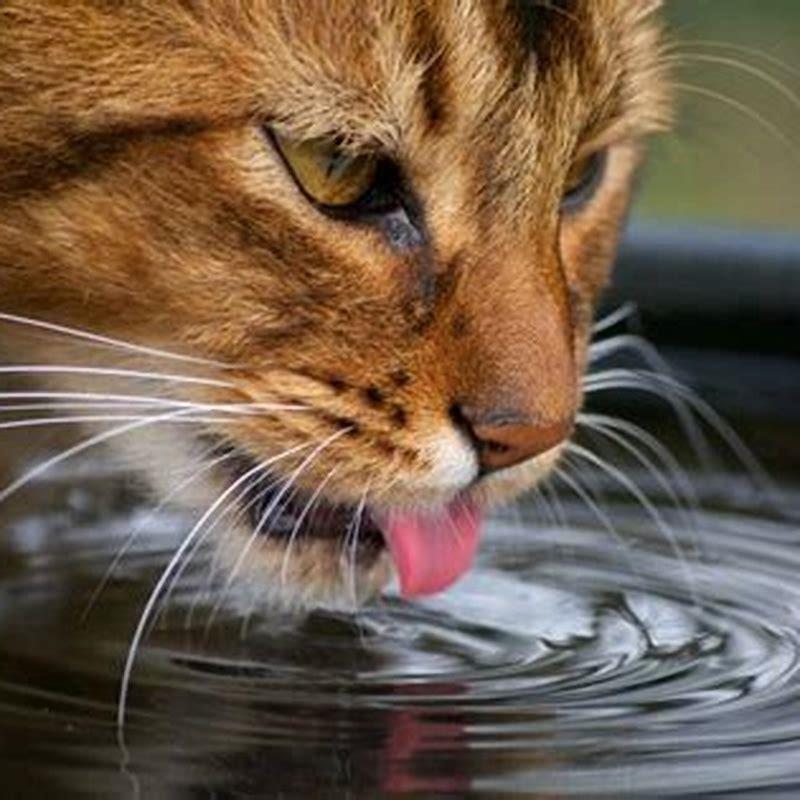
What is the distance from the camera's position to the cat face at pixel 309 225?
3373mm

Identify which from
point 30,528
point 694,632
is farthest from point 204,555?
point 694,632

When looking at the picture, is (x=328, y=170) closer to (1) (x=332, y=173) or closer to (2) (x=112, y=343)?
(1) (x=332, y=173)

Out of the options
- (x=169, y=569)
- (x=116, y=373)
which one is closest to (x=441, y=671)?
(x=169, y=569)

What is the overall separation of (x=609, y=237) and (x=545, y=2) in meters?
0.47

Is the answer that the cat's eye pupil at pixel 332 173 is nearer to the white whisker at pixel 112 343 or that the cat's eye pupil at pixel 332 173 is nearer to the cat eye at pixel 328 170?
the cat eye at pixel 328 170

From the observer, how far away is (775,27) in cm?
811

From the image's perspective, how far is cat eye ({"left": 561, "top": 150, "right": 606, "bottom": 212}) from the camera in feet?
12.3

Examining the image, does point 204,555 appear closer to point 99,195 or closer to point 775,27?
point 99,195

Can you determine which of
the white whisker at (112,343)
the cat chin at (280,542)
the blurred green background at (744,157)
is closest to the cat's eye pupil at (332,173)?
the white whisker at (112,343)

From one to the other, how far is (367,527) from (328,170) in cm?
41

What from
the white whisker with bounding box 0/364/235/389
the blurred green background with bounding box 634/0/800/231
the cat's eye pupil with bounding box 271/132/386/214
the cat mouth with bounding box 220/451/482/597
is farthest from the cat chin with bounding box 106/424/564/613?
the blurred green background with bounding box 634/0/800/231

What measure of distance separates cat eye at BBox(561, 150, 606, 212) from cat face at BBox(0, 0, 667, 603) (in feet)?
0.85

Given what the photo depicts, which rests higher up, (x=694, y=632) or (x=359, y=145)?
(x=359, y=145)

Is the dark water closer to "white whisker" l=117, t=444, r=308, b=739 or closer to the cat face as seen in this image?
"white whisker" l=117, t=444, r=308, b=739
